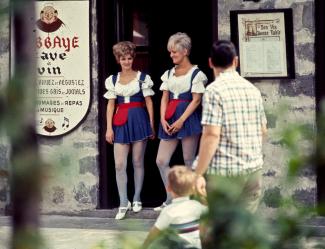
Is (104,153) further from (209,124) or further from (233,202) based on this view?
(233,202)

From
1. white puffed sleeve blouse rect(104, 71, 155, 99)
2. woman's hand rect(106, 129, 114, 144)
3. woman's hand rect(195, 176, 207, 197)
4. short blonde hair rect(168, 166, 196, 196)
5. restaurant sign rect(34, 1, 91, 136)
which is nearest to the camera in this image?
woman's hand rect(195, 176, 207, 197)

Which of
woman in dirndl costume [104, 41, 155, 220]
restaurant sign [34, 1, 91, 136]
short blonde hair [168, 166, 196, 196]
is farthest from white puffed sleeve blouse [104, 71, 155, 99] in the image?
short blonde hair [168, 166, 196, 196]

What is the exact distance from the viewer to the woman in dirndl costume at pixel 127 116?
895 centimetres

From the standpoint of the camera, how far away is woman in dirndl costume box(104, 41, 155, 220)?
29.4 ft

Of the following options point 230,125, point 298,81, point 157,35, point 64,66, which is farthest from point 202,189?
point 157,35

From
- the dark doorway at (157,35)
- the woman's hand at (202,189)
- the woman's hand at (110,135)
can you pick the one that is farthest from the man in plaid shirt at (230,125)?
the dark doorway at (157,35)

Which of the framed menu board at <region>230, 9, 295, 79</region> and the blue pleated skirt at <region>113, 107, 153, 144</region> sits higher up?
the framed menu board at <region>230, 9, 295, 79</region>

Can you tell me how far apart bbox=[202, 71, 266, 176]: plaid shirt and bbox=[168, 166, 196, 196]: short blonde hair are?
0.31m

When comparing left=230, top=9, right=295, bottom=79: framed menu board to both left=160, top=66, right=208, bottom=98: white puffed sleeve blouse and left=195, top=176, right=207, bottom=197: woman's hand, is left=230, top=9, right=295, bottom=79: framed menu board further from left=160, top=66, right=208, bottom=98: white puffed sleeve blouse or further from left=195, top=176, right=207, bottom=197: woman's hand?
left=195, top=176, right=207, bottom=197: woman's hand

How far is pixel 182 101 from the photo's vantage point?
8.71m

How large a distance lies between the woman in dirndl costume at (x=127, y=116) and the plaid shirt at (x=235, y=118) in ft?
10.1

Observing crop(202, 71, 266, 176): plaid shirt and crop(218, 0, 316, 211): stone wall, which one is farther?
crop(218, 0, 316, 211): stone wall

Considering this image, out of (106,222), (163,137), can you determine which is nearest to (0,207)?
(106,222)

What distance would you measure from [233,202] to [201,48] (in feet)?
27.6
